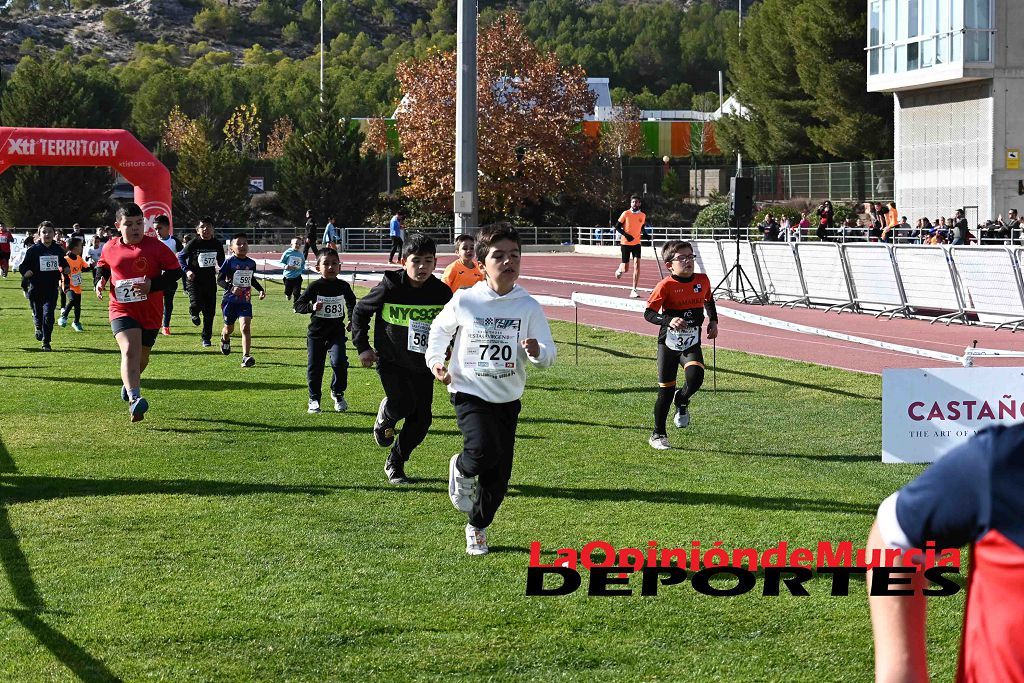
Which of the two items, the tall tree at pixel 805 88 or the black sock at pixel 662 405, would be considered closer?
the black sock at pixel 662 405

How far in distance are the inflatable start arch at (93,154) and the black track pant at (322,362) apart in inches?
1150

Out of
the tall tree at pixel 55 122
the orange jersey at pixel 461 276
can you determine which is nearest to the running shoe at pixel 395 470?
the orange jersey at pixel 461 276

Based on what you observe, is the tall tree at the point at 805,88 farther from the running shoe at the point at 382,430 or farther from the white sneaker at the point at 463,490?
the white sneaker at the point at 463,490

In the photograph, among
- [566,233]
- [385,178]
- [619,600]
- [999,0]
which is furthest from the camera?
[385,178]

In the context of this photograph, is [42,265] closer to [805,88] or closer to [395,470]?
[395,470]

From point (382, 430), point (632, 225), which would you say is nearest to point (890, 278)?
point (632, 225)

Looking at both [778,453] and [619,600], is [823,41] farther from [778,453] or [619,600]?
[619,600]

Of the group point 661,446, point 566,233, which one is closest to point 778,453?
point 661,446

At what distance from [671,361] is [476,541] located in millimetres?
4253

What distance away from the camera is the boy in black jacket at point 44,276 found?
21188 mm

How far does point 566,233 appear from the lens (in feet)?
222

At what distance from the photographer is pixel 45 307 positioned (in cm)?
2145

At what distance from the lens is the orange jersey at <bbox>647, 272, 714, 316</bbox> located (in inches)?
460

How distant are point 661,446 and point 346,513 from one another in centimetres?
358
